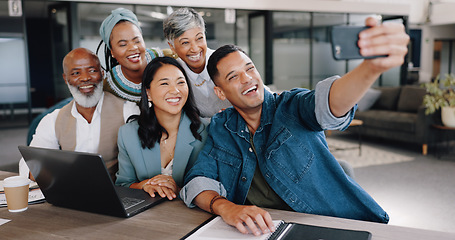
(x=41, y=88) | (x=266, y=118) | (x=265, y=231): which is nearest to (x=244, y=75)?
(x=266, y=118)

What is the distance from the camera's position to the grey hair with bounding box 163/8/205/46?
2.30 m

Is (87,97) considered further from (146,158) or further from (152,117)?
(146,158)

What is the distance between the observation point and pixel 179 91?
1907 mm

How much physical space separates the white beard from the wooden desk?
837 mm

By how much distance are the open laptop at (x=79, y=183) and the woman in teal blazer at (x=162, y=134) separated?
365 millimetres

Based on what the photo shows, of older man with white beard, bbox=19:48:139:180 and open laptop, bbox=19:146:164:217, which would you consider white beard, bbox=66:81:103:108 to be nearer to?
older man with white beard, bbox=19:48:139:180

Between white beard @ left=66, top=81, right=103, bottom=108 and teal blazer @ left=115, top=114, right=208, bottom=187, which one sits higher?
white beard @ left=66, top=81, right=103, bottom=108

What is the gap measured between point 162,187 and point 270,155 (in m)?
0.46

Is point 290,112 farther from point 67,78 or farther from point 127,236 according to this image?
point 67,78

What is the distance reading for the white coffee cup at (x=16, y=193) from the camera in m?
1.43

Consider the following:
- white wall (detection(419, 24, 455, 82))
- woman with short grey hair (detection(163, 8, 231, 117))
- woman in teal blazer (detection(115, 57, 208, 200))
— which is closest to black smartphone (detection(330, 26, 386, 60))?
woman in teal blazer (detection(115, 57, 208, 200))

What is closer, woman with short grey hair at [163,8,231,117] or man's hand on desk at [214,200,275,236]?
man's hand on desk at [214,200,275,236]

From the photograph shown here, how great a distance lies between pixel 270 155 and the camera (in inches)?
59.8

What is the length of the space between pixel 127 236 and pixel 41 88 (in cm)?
1248
